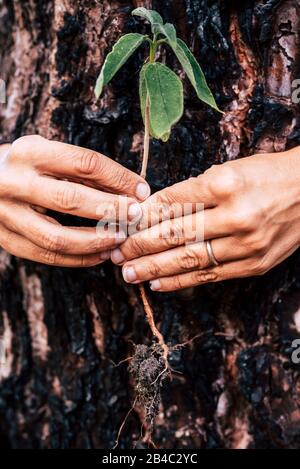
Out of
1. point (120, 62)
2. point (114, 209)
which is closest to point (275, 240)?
point (114, 209)

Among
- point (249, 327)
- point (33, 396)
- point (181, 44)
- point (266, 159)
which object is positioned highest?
point (181, 44)

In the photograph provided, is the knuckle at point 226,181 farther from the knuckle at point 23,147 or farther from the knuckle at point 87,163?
the knuckle at point 23,147

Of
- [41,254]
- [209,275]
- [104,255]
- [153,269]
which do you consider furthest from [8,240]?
[209,275]

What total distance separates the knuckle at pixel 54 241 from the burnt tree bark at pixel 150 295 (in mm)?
241

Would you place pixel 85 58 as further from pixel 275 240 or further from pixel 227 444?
pixel 227 444

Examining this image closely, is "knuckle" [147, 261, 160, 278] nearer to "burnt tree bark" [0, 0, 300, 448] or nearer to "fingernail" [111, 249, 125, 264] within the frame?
"fingernail" [111, 249, 125, 264]

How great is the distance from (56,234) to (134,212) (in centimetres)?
14

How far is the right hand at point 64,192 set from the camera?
0.92 metres

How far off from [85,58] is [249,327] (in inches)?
26.8

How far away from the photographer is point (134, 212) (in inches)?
37.2

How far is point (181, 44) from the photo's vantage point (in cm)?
85

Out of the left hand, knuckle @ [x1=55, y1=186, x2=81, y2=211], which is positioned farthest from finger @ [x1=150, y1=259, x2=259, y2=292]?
knuckle @ [x1=55, y1=186, x2=81, y2=211]

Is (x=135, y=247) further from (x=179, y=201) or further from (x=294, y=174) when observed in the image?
(x=294, y=174)

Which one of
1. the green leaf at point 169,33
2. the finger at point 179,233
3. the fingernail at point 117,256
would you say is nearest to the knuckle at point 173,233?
the finger at point 179,233
